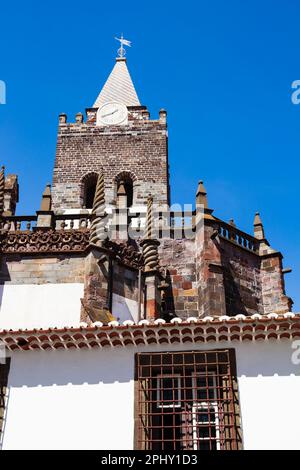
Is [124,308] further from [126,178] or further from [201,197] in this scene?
[126,178]

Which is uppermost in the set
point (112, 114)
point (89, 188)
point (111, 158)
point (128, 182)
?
point (112, 114)

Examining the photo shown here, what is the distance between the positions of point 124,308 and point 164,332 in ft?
25.4

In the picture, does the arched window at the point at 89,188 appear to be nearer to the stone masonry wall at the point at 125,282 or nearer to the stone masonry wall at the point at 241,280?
the stone masonry wall at the point at 241,280

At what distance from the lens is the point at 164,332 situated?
9.70 m

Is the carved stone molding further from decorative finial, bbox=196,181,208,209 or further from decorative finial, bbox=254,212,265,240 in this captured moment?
decorative finial, bbox=254,212,265,240

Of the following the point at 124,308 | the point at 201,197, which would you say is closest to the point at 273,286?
the point at 201,197

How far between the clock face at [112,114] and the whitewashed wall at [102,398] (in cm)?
2401

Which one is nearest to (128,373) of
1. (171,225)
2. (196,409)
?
(196,409)

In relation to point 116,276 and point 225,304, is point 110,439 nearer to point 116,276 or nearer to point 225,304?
point 116,276

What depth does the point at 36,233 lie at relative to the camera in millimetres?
17969

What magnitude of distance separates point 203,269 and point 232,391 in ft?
31.5

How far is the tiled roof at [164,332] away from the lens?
948cm
